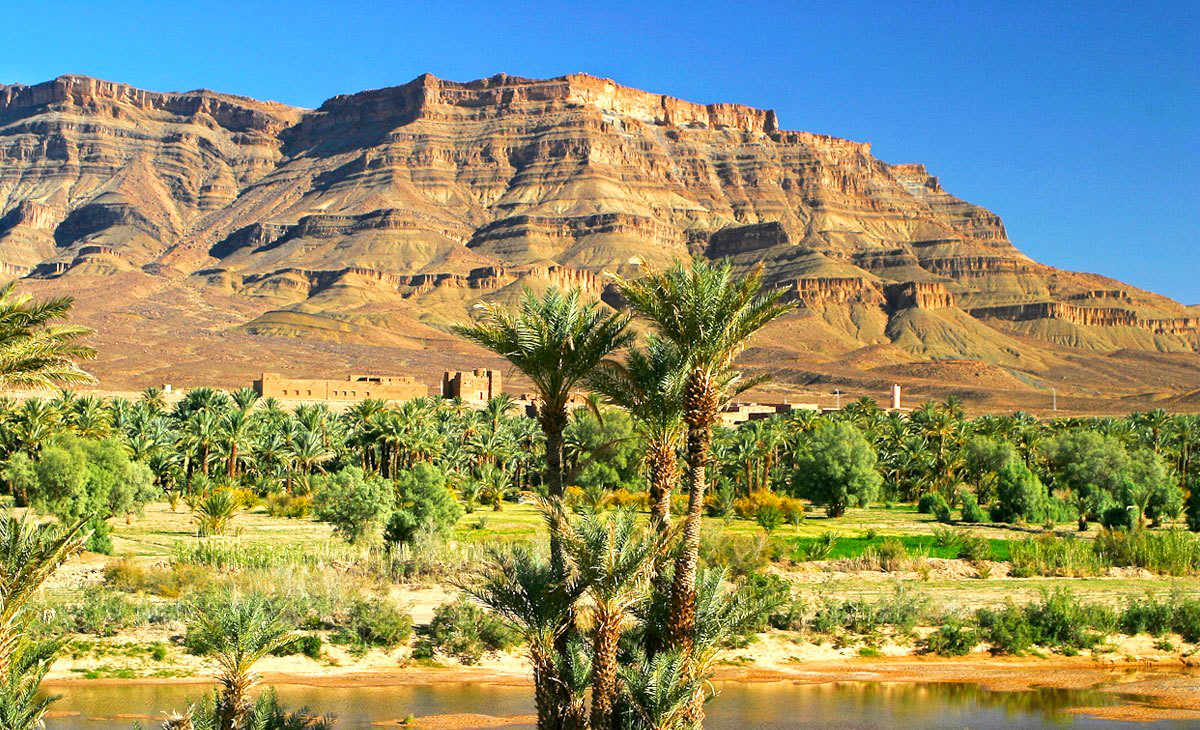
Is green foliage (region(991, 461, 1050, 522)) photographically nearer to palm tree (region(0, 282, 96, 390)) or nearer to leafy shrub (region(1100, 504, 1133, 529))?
leafy shrub (region(1100, 504, 1133, 529))

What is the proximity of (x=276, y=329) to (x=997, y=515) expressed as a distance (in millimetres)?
155969

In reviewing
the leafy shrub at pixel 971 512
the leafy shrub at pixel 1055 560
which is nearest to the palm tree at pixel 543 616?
the leafy shrub at pixel 1055 560

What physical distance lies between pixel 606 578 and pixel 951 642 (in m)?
17.0

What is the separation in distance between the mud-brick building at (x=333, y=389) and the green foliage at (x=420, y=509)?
57888 mm

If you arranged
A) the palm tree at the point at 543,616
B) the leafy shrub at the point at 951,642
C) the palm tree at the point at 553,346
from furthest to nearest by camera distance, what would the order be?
the leafy shrub at the point at 951,642
the palm tree at the point at 553,346
the palm tree at the point at 543,616

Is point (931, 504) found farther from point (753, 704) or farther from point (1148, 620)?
point (753, 704)

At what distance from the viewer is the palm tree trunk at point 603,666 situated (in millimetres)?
17328

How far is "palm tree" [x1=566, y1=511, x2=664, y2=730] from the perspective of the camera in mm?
17266

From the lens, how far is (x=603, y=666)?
1748cm

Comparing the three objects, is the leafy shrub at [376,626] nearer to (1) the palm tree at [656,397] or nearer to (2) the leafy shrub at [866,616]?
(2) the leafy shrub at [866,616]

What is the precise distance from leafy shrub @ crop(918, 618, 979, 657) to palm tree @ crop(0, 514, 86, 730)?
A: 20902 mm

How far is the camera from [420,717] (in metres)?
25.3

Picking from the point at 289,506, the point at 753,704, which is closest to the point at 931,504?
the point at 289,506

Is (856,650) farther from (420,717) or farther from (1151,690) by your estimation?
(420,717)
